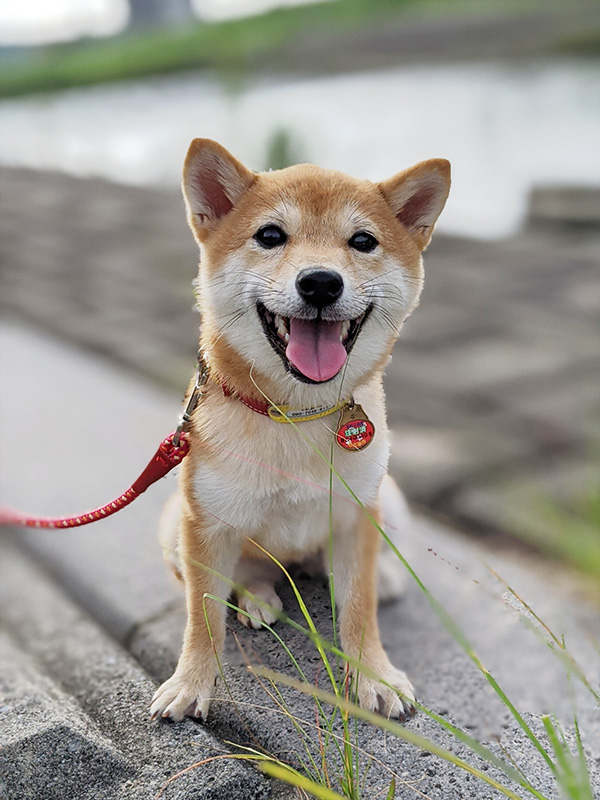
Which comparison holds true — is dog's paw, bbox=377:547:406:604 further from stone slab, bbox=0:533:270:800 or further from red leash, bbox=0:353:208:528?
red leash, bbox=0:353:208:528

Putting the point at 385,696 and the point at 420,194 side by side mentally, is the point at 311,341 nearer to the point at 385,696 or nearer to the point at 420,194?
the point at 420,194

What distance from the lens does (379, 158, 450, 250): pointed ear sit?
50.6 inches

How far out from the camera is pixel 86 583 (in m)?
2.54

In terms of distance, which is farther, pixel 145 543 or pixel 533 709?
pixel 145 543

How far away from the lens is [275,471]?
1361mm

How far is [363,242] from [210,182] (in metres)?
0.27

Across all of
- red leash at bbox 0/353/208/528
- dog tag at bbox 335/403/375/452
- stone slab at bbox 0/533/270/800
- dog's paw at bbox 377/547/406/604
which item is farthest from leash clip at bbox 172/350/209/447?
dog's paw at bbox 377/547/406/604

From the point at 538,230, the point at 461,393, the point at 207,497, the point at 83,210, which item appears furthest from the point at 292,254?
the point at 83,210

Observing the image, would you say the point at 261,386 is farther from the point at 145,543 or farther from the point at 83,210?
the point at 83,210

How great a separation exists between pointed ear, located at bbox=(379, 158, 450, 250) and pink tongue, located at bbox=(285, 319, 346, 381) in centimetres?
25

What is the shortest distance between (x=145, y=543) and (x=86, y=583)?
225 millimetres

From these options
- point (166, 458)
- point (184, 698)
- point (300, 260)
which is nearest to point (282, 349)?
point (300, 260)

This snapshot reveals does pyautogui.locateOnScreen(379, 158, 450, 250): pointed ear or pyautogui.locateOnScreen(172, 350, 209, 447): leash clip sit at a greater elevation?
pyautogui.locateOnScreen(379, 158, 450, 250): pointed ear

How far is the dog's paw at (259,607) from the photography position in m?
1.54
